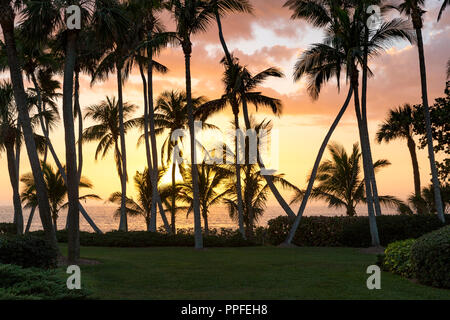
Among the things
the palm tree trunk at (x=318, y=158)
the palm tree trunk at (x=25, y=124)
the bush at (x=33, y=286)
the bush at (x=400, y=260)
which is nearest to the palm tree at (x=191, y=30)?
the palm tree trunk at (x=318, y=158)

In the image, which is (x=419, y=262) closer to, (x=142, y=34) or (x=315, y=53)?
(x=315, y=53)

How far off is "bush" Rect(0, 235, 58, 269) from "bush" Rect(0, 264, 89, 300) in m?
3.68

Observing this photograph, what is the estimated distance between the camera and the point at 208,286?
1179 cm

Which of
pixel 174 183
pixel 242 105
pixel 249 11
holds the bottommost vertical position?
pixel 174 183

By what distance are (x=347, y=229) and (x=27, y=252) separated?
656 inches

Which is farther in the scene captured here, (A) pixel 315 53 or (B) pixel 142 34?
(B) pixel 142 34

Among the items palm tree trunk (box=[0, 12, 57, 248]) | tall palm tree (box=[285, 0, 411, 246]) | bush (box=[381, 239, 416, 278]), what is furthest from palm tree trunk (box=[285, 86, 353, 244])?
palm tree trunk (box=[0, 12, 57, 248])

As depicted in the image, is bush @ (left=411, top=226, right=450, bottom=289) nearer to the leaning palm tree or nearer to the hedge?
the hedge

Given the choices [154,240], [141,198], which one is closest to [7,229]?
[154,240]

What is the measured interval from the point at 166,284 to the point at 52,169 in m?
31.1

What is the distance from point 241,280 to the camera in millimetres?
12703

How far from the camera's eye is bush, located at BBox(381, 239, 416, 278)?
41.3 feet

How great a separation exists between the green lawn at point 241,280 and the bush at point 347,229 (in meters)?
8.69
